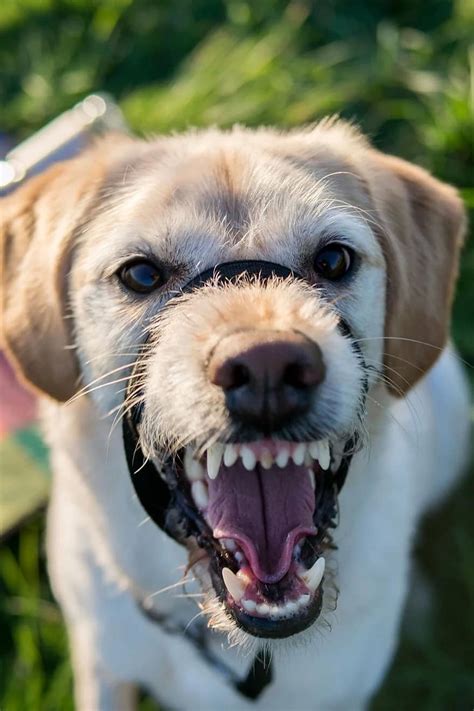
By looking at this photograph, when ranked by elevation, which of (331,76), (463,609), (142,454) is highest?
(331,76)

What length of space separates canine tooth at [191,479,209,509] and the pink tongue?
0.8 inches

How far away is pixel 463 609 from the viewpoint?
2953 millimetres

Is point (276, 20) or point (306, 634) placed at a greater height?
point (276, 20)

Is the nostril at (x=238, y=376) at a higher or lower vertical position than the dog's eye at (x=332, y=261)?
lower

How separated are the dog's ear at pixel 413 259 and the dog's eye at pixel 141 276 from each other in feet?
1.89

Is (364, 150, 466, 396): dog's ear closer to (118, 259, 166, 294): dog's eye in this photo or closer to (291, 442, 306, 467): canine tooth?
(291, 442, 306, 467): canine tooth

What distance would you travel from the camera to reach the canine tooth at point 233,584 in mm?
1686

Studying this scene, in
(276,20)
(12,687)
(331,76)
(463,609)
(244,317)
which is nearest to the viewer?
Answer: (244,317)

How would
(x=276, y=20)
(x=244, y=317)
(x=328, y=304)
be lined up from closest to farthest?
1. (x=244, y=317)
2. (x=328, y=304)
3. (x=276, y=20)

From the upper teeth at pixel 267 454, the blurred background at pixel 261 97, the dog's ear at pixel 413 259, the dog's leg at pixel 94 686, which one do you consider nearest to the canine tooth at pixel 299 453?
the upper teeth at pixel 267 454

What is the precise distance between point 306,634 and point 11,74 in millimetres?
4537

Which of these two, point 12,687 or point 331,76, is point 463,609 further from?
point 331,76

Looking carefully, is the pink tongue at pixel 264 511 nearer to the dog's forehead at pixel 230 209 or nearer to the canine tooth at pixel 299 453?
the canine tooth at pixel 299 453

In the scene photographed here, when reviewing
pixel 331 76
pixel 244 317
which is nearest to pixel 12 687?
pixel 244 317
